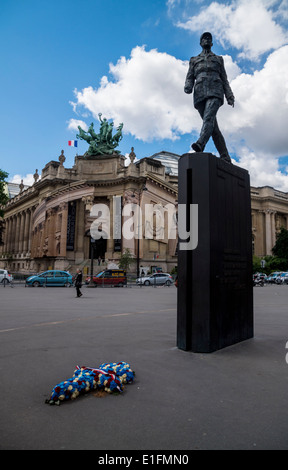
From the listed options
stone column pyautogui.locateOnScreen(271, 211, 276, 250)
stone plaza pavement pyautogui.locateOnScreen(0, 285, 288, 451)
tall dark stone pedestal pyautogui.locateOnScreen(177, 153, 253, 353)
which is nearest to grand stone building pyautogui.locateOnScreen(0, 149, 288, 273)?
stone column pyautogui.locateOnScreen(271, 211, 276, 250)

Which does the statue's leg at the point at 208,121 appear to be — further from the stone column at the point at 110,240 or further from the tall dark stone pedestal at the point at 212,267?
the stone column at the point at 110,240

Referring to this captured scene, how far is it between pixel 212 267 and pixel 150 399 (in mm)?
2663

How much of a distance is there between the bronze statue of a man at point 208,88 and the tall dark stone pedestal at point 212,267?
86cm

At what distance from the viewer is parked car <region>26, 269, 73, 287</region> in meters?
31.2

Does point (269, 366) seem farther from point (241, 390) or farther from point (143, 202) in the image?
point (143, 202)

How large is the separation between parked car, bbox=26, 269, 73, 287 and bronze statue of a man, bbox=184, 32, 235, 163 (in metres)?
26.9

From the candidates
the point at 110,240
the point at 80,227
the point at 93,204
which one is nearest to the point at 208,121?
the point at 110,240

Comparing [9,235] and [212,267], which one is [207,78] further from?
[9,235]

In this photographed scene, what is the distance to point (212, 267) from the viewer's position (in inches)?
219

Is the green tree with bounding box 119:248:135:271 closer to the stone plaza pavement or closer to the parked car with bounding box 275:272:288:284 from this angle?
the parked car with bounding box 275:272:288:284

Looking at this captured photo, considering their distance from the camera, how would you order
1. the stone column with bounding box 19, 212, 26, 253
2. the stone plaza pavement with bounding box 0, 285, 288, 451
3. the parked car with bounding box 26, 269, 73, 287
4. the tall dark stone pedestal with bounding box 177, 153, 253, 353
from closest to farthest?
the stone plaza pavement with bounding box 0, 285, 288, 451 < the tall dark stone pedestal with bounding box 177, 153, 253, 353 < the parked car with bounding box 26, 269, 73, 287 < the stone column with bounding box 19, 212, 26, 253

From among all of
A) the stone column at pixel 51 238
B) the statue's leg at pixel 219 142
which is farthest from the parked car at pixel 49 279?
the statue's leg at pixel 219 142

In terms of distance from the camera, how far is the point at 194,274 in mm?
5637

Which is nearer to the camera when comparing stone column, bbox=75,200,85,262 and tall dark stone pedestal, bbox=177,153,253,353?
tall dark stone pedestal, bbox=177,153,253,353
